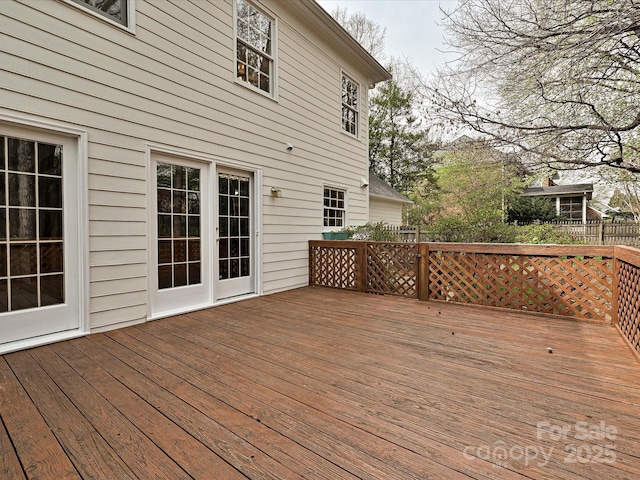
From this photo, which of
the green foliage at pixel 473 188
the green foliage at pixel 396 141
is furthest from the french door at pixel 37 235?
the green foliage at pixel 396 141

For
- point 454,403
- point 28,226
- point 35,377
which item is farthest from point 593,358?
point 28,226

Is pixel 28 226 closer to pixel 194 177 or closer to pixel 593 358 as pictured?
pixel 194 177

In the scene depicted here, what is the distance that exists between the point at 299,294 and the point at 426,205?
11781 millimetres

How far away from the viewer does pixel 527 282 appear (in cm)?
412

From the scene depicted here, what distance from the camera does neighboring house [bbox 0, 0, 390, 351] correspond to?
2.85 metres

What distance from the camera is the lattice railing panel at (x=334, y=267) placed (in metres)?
5.58

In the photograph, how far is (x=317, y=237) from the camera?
6402 millimetres

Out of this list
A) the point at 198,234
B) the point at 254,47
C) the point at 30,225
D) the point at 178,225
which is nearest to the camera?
the point at 30,225

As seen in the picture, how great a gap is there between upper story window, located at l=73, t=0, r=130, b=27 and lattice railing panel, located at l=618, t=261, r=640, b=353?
17.9 ft

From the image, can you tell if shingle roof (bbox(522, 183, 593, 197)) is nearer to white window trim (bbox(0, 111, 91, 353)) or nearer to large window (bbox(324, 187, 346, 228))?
large window (bbox(324, 187, 346, 228))

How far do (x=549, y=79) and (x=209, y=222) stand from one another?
5.56 meters

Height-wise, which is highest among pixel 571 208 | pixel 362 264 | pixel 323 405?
pixel 571 208

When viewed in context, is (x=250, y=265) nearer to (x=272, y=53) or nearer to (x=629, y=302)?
(x=272, y=53)

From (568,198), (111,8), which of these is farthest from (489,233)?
A: (568,198)
